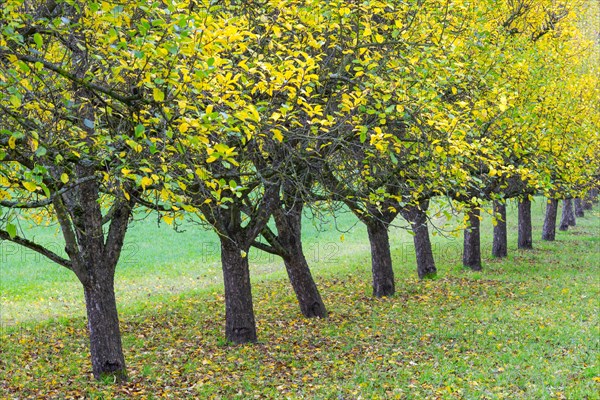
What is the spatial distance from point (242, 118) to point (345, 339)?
9.47 metres

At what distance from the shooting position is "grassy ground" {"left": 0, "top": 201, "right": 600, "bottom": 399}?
11094 millimetres

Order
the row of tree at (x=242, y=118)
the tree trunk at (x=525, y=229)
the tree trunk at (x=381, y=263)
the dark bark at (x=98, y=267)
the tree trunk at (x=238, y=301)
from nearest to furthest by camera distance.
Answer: the row of tree at (x=242, y=118) → the dark bark at (x=98, y=267) → the tree trunk at (x=238, y=301) → the tree trunk at (x=381, y=263) → the tree trunk at (x=525, y=229)

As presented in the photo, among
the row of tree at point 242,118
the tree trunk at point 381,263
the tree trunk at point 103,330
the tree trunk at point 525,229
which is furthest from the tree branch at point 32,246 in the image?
the tree trunk at point 525,229

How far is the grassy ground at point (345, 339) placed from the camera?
1109cm

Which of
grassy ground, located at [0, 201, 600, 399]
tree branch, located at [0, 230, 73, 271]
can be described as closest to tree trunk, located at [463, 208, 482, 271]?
grassy ground, located at [0, 201, 600, 399]

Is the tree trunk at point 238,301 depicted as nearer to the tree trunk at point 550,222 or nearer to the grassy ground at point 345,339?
the grassy ground at point 345,339

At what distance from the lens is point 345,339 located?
1488 centimetres

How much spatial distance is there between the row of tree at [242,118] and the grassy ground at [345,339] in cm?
119

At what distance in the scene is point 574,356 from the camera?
1220 cm

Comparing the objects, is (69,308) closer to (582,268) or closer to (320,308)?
(320,308)

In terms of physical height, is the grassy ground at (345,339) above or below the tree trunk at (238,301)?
below

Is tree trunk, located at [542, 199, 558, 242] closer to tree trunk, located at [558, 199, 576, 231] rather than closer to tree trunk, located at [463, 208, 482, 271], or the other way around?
tree trunk, located at [558, 199, 576, 231]

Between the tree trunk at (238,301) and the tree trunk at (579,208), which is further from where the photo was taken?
the tree trunk at (579,208)

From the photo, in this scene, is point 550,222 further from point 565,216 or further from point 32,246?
point 32,246
